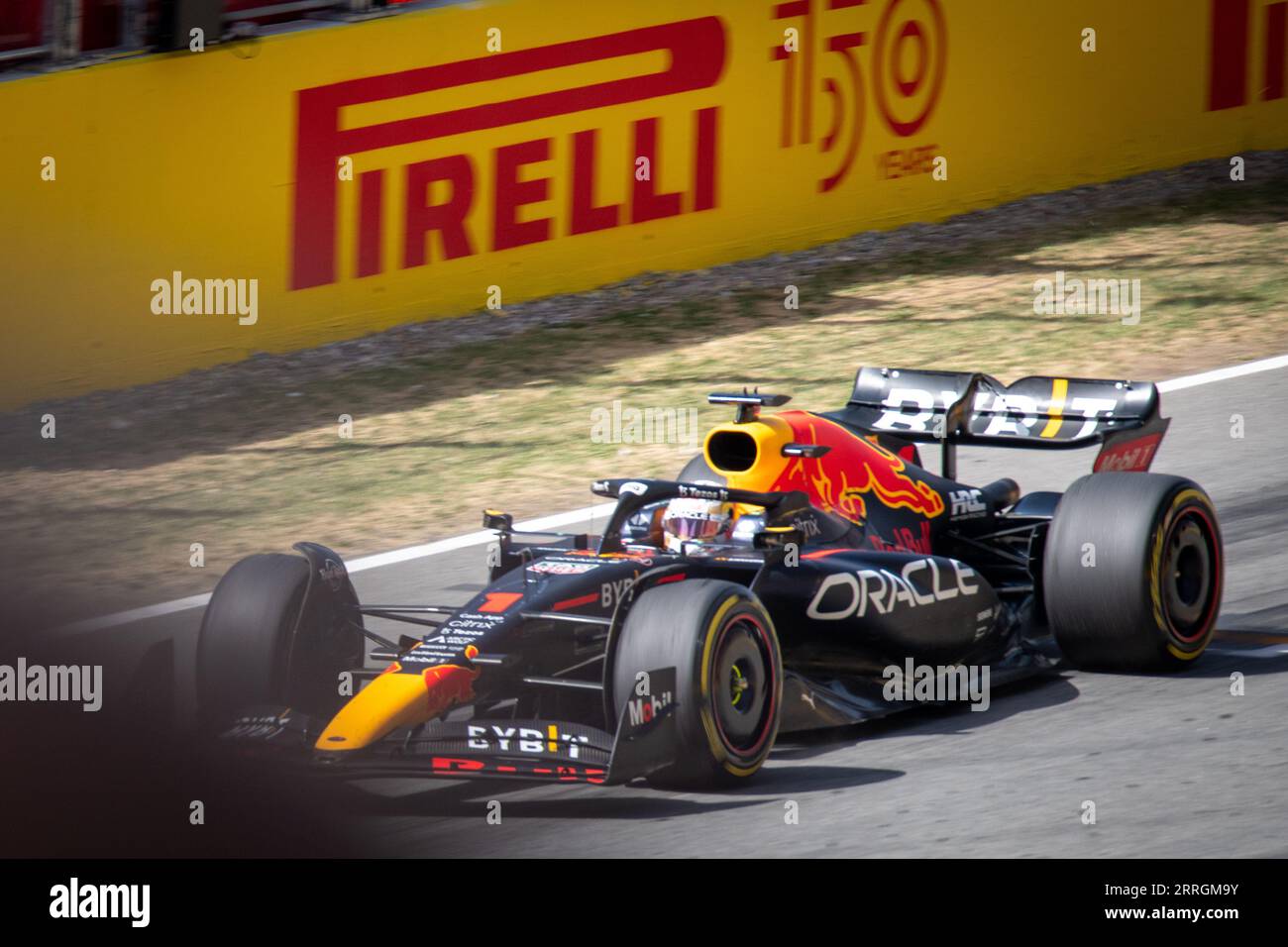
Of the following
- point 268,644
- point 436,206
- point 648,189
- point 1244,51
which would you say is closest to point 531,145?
point 436,206

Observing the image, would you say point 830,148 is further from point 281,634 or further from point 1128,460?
point 281,634

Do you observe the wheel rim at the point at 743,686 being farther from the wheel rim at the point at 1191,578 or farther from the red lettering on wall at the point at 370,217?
the red lettering on wall at the point at 370,217

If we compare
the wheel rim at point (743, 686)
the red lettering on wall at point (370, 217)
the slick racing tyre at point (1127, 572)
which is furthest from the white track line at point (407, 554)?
the wheel rim at point (743, 686)

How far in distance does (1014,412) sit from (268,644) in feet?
11.8

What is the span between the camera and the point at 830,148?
1503cm

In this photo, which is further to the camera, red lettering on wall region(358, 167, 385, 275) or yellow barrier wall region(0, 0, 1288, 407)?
red lettering on wall region(358, 167, 385, 275)

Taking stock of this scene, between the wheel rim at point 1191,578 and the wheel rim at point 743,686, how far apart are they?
74.3 inches

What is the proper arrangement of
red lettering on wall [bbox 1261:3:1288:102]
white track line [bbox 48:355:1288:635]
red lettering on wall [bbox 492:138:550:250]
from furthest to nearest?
red lettering on wall [bbox 1261:3:1288:102] < red lettering on wall [bbox 492:138:550:250] < white track line [bbox 48:355:1288:635]

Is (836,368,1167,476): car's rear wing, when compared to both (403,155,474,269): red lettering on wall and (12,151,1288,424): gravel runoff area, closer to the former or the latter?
(403,155,474,269): red lettering on wall

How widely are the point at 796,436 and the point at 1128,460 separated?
1.66 m

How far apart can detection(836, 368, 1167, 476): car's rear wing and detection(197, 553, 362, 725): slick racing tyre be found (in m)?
2.79

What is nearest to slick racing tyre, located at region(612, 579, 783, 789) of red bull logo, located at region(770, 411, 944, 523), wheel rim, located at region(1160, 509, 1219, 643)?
red bull logo, located at region(770, 411, 944, 523)

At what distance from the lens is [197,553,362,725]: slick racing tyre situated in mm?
7055

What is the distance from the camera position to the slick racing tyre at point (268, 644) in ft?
23.1
